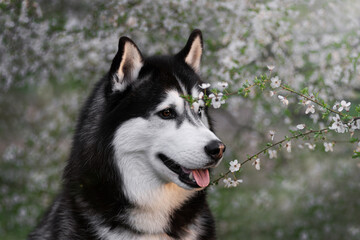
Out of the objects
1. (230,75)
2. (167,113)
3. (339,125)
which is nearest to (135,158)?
(167,113)

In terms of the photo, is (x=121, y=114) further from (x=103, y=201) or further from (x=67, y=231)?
(x=67, y=231)

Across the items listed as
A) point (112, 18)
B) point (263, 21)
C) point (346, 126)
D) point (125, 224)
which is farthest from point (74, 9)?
point (346, 126)

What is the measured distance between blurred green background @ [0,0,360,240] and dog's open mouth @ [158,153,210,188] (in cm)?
223

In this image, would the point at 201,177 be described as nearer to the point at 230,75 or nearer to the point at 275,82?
the point at 275,82

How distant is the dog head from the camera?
10.1 feet

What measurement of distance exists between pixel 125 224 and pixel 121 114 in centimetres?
79

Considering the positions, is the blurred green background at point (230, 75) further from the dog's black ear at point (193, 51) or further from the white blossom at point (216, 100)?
the white blossom at point (216, 100)

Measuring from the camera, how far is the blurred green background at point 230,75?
5.88 m

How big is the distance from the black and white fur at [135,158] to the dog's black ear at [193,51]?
67 mm

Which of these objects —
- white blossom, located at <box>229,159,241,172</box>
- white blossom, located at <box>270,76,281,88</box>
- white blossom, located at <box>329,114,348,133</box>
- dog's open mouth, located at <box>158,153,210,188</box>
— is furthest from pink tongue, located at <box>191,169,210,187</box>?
white blossom, located at <box>329,114,348,133</box>

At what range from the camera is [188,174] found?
3146 mm

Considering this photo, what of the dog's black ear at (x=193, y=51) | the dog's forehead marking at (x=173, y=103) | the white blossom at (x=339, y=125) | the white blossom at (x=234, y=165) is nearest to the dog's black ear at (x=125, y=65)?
the dog's forehead marking at (x=173, y=103)

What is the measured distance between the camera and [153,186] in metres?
3.36

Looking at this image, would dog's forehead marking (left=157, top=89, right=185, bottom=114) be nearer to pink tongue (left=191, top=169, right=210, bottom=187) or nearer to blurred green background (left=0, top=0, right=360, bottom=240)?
pink tongue (left=191, top=169, right=210, bottom=187)
